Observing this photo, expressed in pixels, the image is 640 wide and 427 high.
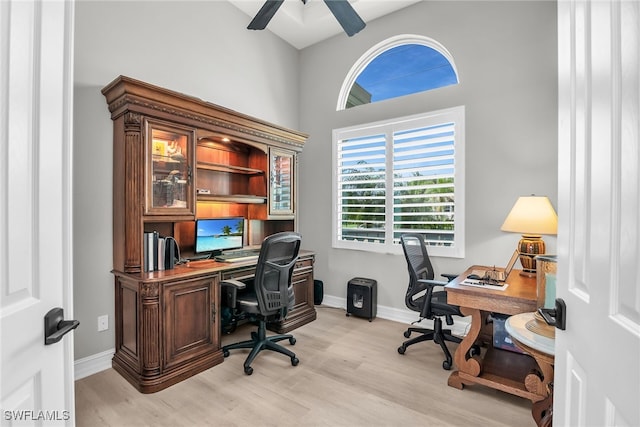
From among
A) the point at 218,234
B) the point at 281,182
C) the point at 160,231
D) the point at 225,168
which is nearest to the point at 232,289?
the point at 218,234

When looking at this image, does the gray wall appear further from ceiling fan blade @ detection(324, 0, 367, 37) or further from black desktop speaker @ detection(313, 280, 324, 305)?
ceiling fan blade @ detection(324, 0, 367, 37)

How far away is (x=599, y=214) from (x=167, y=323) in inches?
103

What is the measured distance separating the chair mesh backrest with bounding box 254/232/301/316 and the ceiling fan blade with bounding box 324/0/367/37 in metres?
1.68

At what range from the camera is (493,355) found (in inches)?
99.0

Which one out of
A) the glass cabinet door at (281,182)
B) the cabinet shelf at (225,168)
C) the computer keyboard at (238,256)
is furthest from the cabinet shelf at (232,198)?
the computer keyboard at (238,256)

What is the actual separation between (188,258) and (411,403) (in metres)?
2.36

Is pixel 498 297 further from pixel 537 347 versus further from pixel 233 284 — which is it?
pixel 233 284

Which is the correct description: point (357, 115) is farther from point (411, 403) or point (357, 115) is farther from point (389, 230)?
point (411, 403)

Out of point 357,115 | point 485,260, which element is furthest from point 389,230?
point 357,115

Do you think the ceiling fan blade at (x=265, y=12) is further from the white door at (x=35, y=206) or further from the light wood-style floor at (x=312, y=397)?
the light wood-style floor at (x=312, y=397)

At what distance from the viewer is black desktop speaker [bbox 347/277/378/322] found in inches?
143

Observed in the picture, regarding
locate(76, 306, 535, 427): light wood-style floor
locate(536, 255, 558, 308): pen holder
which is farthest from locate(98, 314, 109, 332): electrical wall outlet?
locate(536, 255, 558, 308): pen holder

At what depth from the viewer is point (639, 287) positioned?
569 millimetres

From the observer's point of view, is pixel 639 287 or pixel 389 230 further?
pixel 389 230
